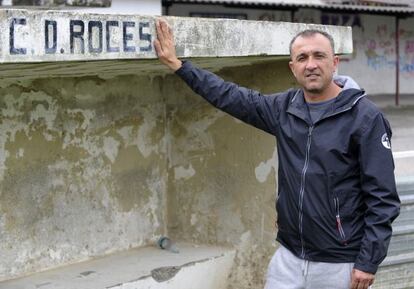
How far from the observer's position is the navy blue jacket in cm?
313

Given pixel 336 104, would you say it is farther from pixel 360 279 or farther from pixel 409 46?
pixel 409 46

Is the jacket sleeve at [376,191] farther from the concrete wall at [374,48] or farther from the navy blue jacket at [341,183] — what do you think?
the concrete wall at [374,48]

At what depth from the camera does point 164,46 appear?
12.2ft

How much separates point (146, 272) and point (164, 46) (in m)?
1.66

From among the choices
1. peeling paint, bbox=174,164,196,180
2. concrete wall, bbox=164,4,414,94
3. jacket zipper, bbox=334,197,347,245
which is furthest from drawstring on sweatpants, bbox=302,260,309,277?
concrete wall, bbox=164,4,414,94

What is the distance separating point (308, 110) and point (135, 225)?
2.27m

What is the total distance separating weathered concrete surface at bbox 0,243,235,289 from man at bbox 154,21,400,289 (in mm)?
1540

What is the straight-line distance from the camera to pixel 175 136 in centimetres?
544

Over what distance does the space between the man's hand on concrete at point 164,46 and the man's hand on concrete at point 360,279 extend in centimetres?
125

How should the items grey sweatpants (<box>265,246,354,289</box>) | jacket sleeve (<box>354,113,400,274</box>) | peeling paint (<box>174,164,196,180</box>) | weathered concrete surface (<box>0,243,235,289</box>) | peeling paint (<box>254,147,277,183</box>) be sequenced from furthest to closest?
peeling paint (<box>174,164,196,180</box>) → peeling paint (<box>254,147,277,183</box>) → weathered concrete surface (<box>0,243,235,289</box>) → grey sweatpants (<box>265,246,354,289</box>) → jacket sleeve (<box>354,113,400,274</box>)

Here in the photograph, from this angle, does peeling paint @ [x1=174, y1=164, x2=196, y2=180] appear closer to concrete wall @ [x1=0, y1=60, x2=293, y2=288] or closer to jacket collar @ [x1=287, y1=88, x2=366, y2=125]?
concrete wall @ [x1=0, y1=60, x2=293, y2=288]

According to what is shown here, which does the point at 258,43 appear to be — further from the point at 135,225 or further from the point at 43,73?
the point at 135,225

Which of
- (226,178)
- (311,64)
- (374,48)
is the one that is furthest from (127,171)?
(374,48)

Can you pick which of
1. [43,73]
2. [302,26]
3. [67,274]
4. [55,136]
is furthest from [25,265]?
[302,26]
